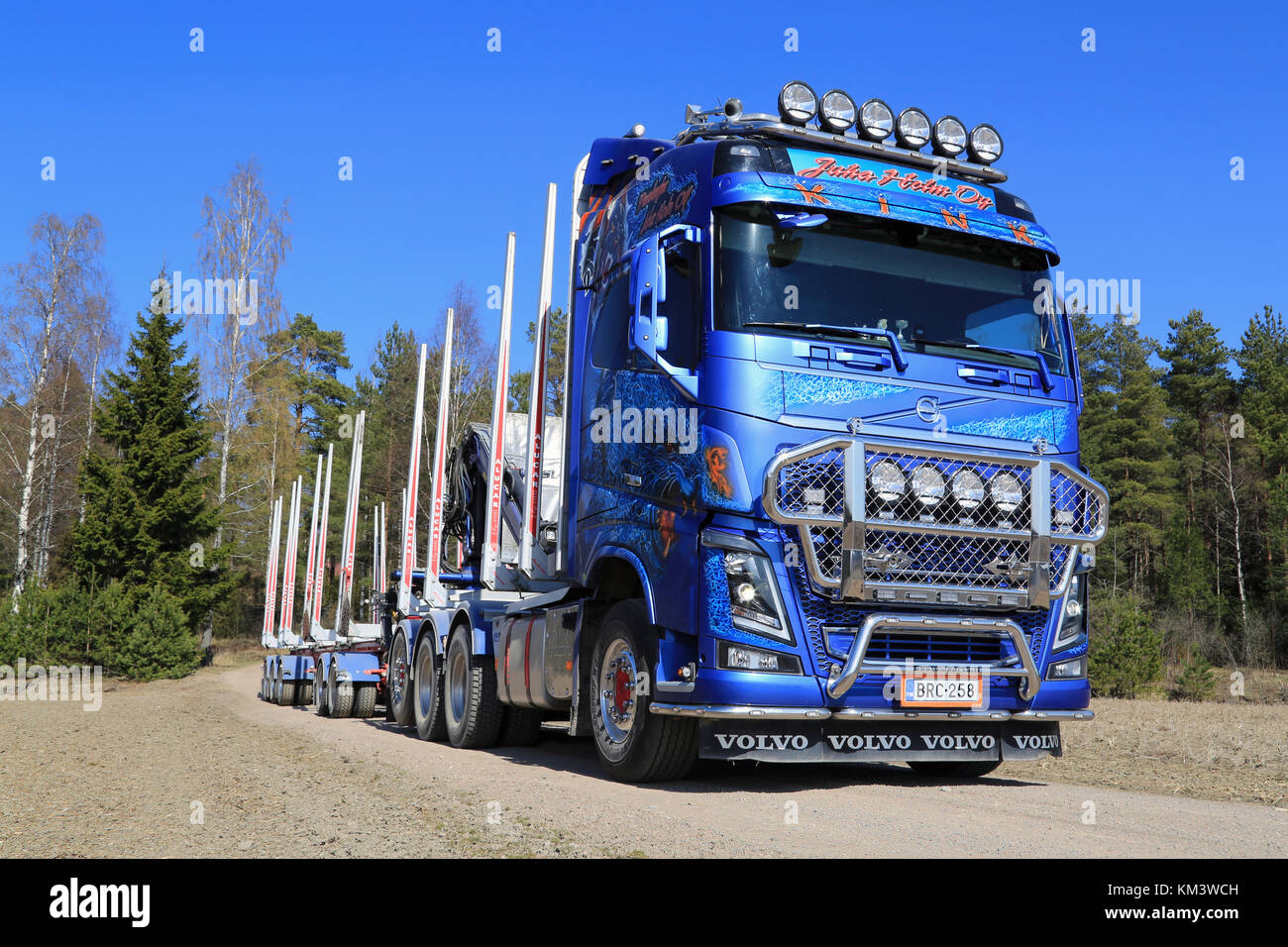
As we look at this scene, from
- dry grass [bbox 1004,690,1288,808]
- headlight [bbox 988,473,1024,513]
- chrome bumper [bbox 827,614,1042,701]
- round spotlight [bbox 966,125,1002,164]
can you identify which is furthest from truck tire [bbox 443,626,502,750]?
round spotlight [bbox 966,125,1002,164]

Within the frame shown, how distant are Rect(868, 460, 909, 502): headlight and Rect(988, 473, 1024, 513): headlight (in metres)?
0.61

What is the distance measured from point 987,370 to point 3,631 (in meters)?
30.0

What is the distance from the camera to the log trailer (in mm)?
6234

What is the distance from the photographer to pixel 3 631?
96.1ft

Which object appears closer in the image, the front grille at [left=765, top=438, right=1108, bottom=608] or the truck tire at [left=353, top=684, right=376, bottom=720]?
the front grille at [left=765, top=438, right=1108, bottom=608]

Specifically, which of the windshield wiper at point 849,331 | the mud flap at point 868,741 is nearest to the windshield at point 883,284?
the windshield wiper at point 849,331

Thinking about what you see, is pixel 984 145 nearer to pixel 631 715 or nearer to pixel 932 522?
pixel 932 522

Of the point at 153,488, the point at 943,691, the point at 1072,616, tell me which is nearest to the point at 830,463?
the point at 943,691

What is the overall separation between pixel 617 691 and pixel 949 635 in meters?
2.24

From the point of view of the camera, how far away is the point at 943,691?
6430mm

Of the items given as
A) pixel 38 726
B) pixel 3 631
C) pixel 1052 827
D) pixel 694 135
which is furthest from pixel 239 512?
pixel 1052 827

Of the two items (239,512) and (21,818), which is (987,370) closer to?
(21,818)

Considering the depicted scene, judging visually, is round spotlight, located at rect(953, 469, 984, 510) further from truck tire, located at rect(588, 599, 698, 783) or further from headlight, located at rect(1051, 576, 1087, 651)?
truck tire, located at rect(588, 599, 698, 783)

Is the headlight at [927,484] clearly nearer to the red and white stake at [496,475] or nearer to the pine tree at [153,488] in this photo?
the red and white stake at [496,475]
